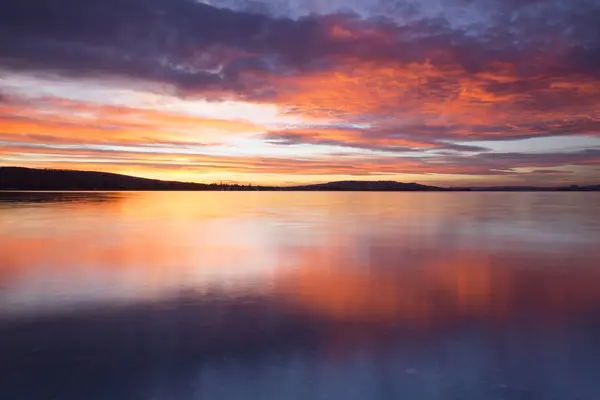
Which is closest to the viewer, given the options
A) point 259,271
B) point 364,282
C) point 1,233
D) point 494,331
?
point 494,331

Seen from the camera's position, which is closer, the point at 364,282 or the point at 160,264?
the point at 364,282

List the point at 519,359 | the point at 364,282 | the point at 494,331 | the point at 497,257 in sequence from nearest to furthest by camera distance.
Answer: the point at 519,359 → the point at 494,331 → the point at 364,282 → the point at 497,257

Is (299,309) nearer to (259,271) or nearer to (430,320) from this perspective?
(430,320)

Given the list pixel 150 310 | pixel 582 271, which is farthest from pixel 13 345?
pixel 582 271

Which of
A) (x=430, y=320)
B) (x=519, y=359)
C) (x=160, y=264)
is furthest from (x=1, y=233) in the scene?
(x=519, y=359)

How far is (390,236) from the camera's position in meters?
24.6

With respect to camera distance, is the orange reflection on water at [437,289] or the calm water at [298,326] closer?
the calm water at [298,326]

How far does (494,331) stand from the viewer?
817 cm

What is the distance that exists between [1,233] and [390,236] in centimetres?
1977

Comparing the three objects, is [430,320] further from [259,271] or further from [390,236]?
[390,236]

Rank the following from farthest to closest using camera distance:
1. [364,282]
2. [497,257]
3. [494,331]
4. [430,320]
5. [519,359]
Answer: [497,257] < [364,282] < [430,320] < [494,331] < [519,359]

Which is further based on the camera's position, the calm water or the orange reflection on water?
the orange reflection on water

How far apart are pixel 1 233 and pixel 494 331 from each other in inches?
943

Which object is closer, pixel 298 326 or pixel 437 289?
pixel 298 326
